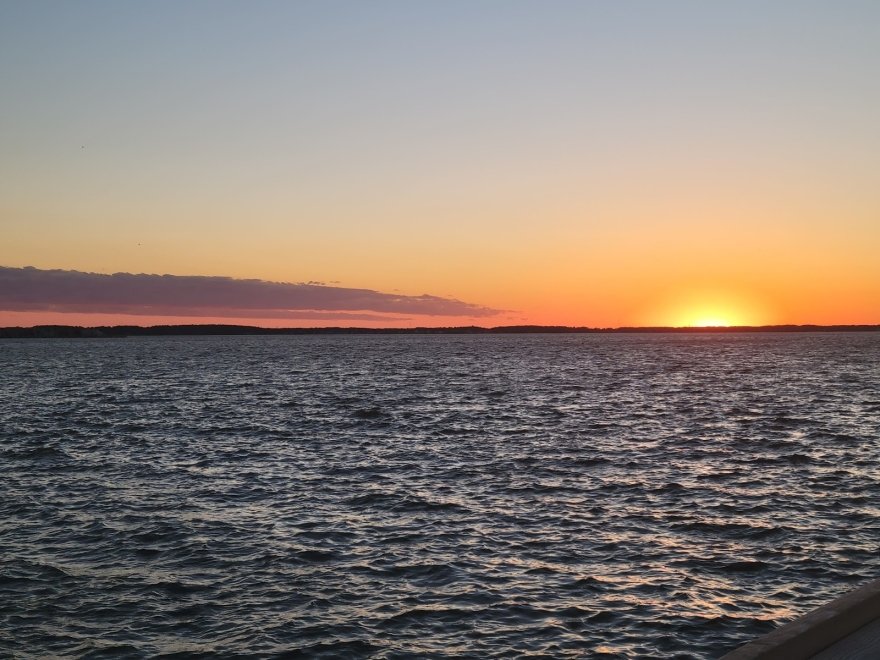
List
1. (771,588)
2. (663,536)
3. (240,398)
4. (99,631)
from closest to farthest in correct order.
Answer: (99,631)
(771,588)
(663,536)
(240,398)

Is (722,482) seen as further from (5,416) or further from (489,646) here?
(5,416)

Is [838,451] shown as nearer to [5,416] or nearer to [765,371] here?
[5,416]

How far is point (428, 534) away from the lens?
18875 millimetres

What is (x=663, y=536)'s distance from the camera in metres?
18.4

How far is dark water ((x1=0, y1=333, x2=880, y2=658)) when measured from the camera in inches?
516

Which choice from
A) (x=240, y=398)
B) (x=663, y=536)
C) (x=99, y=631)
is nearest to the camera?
(x=99, y=631)

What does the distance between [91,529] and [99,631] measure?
23.0 ft

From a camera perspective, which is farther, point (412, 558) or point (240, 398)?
point (240, 398)

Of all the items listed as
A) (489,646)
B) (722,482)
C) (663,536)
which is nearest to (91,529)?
(489,646)

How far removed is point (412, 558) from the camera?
17.0 m

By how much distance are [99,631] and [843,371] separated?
88.0m

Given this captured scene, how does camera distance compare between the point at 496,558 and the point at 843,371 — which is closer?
the point at 496,558

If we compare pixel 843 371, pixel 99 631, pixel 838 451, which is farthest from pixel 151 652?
pixel 843 371

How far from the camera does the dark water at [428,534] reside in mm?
13094
